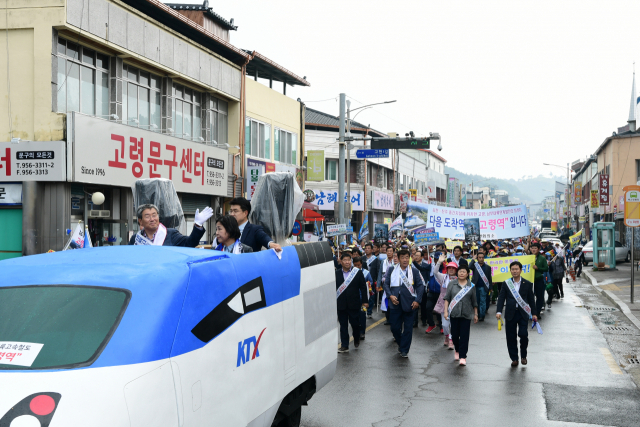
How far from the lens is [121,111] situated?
699 inches

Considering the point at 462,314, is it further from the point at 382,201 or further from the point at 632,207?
the point at 382,201

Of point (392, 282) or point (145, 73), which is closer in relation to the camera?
point (392, 282)

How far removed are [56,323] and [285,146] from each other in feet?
82.6

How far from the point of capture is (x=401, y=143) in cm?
2531

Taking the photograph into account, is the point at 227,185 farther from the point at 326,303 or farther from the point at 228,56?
the point at 326,303

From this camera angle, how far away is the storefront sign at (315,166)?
3350cm

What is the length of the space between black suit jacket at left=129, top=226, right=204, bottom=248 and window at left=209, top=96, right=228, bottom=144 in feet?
53.4

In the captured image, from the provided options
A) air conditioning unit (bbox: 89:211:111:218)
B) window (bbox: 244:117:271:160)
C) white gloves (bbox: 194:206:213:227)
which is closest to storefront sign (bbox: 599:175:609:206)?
window (bbox: 244:117:271:160)

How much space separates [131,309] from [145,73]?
54.9 feet

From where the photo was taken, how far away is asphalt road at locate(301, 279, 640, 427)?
23.5 feet

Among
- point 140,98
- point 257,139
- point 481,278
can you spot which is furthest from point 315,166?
point 481,278

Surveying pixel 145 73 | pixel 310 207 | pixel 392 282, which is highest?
pixel 145 73

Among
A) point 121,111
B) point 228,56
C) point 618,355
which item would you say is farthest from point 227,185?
point 618,355

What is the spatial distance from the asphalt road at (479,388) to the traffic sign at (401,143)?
13.5 m
